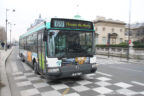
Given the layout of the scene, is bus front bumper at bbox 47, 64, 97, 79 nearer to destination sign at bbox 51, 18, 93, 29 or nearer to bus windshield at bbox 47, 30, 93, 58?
bus windshield at bbox 47, 30, 93, 58

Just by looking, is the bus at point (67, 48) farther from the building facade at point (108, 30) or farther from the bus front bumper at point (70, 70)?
the building facade at point (108, 30)

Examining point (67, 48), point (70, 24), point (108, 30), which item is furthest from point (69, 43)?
point (108, 30)

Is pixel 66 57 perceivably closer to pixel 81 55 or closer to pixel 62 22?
pixel 81 55

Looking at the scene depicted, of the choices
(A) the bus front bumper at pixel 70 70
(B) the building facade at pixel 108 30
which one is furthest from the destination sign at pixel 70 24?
(B) the building facade at pixel 108 30

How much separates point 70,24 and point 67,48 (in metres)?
1.20

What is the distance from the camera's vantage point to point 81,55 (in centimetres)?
620

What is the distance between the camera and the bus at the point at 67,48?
556 cm

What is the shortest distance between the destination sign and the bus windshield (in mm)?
284

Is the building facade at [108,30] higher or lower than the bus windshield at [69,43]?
higher

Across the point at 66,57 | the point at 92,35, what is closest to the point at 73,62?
the point at 66,57

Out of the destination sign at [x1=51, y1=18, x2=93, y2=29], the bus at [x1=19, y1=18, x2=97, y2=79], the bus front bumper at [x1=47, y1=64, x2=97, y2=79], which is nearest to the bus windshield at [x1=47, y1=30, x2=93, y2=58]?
the bus at [x1=19, y1=18, x2=97, y2=79]

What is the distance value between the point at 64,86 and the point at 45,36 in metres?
2.47

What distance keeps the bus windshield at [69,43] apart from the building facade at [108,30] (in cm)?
3905

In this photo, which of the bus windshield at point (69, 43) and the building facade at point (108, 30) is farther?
the building facade at point (108, 30)
